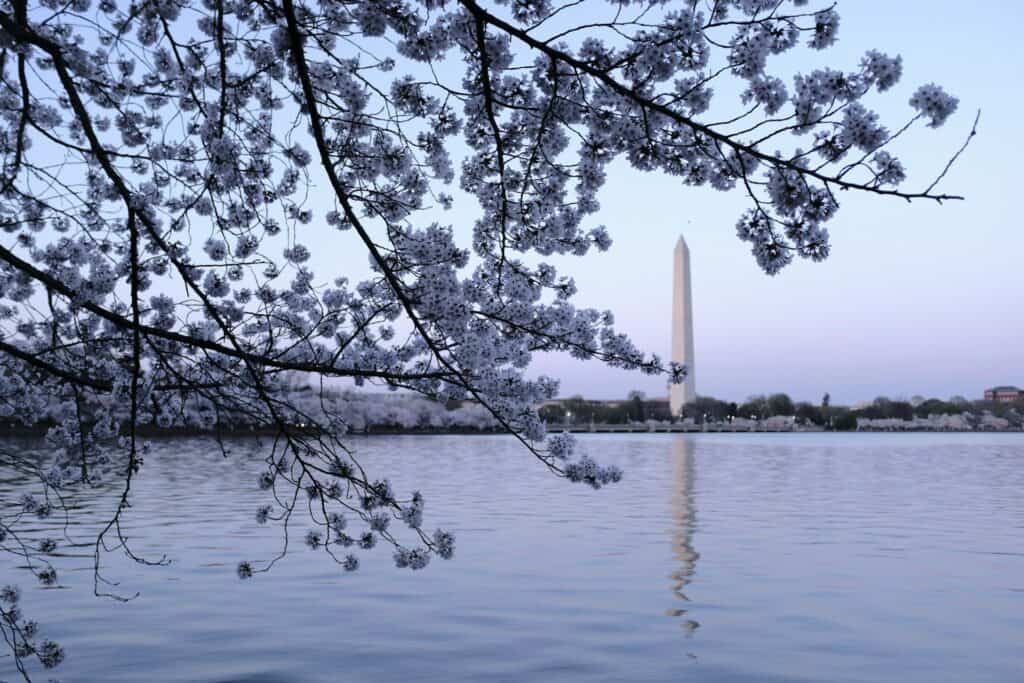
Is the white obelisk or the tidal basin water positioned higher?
the white obelisk

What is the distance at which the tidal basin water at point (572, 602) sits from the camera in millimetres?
9336

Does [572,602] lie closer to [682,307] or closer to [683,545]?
[683,545]

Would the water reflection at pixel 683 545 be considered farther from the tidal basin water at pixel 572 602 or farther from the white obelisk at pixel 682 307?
the white obelisk at pixel 682 307

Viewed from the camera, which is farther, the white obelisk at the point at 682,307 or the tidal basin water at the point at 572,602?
the white obelisk at the point at 682,307

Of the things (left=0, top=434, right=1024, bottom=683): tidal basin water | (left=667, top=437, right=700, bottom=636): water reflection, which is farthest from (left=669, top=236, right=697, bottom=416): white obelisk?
(left=0, top=434, right=1024, bottom=683): tidal basin water


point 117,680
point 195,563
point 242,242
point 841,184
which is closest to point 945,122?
point 841,184

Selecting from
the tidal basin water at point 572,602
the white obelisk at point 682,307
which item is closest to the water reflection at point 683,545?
the tidal basin water at point 572,602

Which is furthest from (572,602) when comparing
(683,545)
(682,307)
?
(682,307)

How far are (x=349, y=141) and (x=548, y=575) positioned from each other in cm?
923

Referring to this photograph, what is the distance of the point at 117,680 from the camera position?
28.3 ft

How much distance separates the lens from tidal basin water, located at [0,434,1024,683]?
934 cm

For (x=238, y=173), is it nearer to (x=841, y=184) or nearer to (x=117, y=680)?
(x=841, y=184)

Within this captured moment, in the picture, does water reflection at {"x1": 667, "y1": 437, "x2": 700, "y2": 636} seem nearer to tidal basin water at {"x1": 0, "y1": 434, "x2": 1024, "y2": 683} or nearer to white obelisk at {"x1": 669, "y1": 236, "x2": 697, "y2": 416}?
tidal basin water at {"x1": 0, "y1": 434, "x2": 1024, "y2": 683}

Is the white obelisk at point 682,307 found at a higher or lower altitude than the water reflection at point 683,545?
higher
